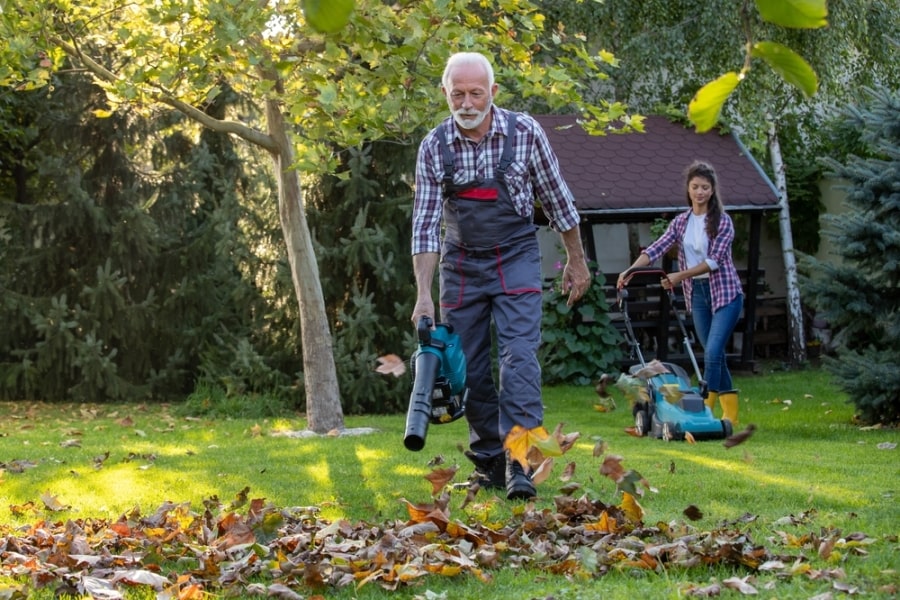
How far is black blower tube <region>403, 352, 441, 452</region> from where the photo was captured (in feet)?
15.4

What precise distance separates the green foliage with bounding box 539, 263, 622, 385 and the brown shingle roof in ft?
3.61

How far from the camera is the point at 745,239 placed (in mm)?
19484

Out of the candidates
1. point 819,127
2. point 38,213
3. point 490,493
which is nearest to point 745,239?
point 819,127

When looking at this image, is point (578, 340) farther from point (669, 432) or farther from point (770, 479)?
point (770, 479)

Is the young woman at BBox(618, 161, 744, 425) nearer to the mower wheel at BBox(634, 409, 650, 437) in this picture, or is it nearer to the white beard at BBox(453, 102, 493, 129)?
the mower wheel at BBox(634, 409, 650, 437)

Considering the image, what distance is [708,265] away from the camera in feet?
28.1

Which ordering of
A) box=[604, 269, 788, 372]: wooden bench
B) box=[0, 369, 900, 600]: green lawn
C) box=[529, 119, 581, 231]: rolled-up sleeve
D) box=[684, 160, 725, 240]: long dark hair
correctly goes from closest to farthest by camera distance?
box=[0, 369, 900, 600]: green lawn, box=[529, 119, 581, 231]: rolled-up sleeve, box=[684, 160, 725, 240]: long dark hair, box=[604, 269, 788, 372]: wooden bench

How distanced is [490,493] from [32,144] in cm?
1252

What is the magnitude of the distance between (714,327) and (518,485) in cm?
379

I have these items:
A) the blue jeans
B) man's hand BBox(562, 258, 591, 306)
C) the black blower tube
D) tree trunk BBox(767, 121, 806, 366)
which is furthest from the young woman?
tree trunk BBox(767, 121, 806, 366)

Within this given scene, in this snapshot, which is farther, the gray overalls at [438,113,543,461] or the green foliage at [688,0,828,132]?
the gray overalls at [438,113,543,461]

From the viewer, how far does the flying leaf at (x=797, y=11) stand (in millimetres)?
1360

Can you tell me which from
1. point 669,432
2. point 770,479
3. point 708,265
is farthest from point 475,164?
point 669,432

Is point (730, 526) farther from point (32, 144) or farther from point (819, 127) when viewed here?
point (819, 127)
